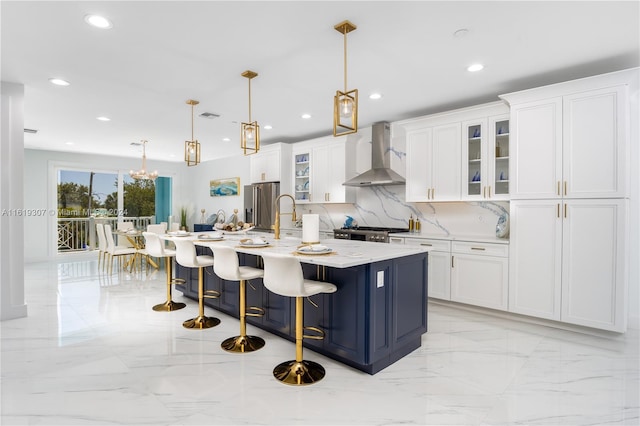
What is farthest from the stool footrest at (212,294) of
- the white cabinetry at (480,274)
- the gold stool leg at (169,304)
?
the white cabinetry at (480,274)

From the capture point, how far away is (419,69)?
3363 mm

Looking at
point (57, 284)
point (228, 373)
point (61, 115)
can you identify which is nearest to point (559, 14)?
point (228, 373)

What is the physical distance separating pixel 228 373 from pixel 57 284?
4.52 meters

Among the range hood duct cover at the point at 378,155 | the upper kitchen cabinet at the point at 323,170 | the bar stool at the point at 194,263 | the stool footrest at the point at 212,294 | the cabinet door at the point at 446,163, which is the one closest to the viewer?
the bar stool at the point at 194,263

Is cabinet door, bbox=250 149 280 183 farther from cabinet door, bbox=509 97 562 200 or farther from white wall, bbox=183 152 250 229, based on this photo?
cabinet door, bbox=509 97 562 200

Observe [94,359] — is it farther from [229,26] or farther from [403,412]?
[229,26]

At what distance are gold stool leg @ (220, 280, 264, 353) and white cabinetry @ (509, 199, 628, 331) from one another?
2748mm

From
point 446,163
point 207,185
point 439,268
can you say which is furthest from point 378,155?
point 207,185

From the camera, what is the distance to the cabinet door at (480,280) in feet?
12.4

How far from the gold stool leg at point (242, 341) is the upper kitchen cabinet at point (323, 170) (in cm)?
302

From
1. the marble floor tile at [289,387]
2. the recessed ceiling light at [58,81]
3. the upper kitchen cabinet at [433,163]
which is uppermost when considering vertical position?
the recessed ceiling light at [58,81]

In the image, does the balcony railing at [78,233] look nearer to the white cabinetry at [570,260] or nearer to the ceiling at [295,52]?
the ceiling at [295,52]

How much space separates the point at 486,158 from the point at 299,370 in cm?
323

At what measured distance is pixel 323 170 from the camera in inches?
234
